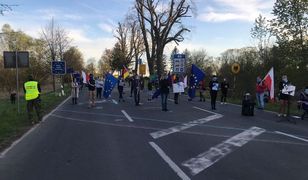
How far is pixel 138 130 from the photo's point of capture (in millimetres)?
14602

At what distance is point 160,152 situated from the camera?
34.1 ft

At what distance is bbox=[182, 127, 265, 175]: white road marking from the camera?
8797 mm

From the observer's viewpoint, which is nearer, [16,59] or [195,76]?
[16,59]

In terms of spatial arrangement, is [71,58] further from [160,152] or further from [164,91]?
[160,152]

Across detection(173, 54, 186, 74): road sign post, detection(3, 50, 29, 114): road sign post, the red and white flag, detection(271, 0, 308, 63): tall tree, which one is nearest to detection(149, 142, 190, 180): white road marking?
detection(3, 50, 29, 114): road sign post

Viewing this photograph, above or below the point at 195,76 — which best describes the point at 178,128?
below

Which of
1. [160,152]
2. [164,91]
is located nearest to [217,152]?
[160,152]

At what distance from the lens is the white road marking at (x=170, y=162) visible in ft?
26.2

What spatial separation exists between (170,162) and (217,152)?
5.20ft

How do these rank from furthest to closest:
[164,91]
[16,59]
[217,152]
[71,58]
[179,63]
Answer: [71,58]
[179,63]
[164,91]
[16,59]
[217,152]

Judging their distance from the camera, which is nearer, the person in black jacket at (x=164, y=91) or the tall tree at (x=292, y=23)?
the person in black jacket at (x=164, y=91)

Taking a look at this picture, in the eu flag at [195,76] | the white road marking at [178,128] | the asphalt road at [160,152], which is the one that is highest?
the eu flag at [195,76]

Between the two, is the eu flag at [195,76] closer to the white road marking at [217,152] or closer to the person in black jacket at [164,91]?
the person in black jacket at [164,91]

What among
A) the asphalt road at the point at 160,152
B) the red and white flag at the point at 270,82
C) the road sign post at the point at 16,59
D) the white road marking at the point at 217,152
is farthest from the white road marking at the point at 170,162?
the red and white flag at the point at 270,82
